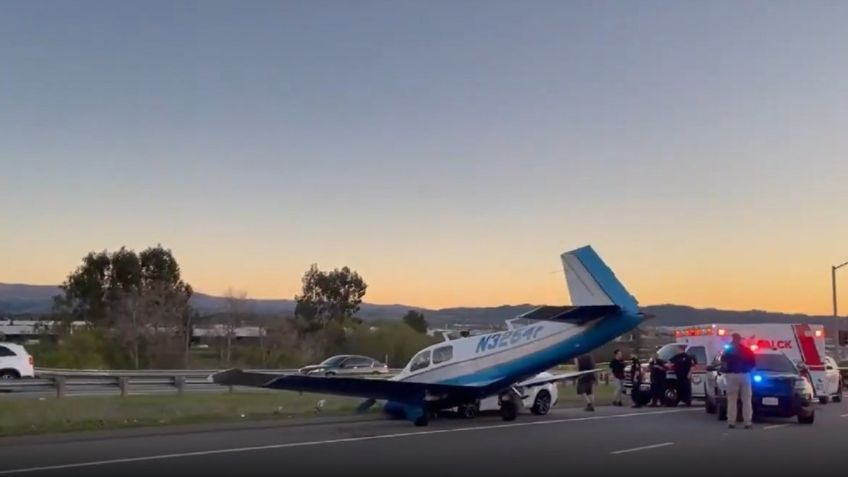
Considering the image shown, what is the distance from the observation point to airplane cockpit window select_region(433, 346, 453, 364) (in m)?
23.5

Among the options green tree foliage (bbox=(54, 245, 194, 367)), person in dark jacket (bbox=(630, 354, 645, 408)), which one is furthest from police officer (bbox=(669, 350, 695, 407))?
green tree foliage (bbox=(54, 245, 194, 367))

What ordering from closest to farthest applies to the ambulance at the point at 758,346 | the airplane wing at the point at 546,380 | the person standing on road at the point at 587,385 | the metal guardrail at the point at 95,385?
the airplane wing at the point at 546,380 → the person standing on road at the point at 587,385 → the ambulance at the point at 758,346 → the metal guardrail at the point at 95,385

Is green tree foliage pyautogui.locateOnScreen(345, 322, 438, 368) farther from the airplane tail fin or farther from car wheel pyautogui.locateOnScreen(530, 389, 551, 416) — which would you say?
the airplane tail fin

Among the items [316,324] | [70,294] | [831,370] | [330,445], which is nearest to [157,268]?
[70,294]

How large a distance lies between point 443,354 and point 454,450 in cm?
752

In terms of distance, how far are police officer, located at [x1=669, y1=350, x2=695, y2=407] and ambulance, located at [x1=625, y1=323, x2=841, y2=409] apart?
34 centimetres

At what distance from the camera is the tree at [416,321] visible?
261ft

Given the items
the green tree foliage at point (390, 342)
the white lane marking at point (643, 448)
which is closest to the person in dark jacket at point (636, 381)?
the white lane marking at point (643, 448)

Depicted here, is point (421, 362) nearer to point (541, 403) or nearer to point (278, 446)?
point (541, 403)

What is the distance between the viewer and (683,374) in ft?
91.6

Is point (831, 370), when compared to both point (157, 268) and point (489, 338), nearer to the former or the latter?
point (489, 338)

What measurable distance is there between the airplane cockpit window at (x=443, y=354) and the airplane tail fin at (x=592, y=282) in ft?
10.6

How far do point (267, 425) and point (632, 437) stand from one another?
8221 millimetres

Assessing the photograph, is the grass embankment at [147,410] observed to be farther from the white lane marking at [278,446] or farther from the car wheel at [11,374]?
the car wheel at [11,374]
